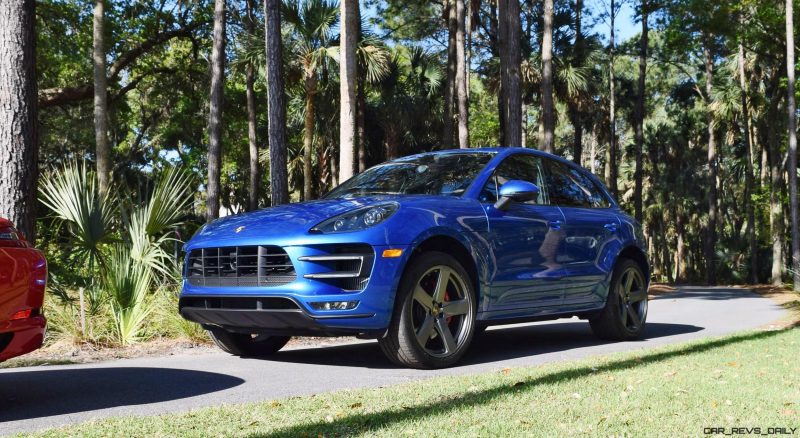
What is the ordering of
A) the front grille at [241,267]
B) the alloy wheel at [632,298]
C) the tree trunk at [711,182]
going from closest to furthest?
the front grille at [241,267] < the alloy wheel at [632,298] < the tree trunk at [711,182]

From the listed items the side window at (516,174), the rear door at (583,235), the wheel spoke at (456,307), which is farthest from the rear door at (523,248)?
the wheel spoke at (456,307)

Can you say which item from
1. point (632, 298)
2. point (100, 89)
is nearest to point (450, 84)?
point (100, 89)

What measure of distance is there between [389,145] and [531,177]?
74.0 feet

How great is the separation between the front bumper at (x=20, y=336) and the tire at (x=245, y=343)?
257 centimetres

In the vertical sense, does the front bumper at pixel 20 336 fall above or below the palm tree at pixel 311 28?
below

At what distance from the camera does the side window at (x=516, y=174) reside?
7.23 meters

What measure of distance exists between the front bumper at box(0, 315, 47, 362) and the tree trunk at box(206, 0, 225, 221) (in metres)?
16.7

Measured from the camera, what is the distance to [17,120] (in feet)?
28.8

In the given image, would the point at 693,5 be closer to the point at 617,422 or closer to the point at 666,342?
the point at 666,342

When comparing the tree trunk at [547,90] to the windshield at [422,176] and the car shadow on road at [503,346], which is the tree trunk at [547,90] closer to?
the car shadow on road at [503,346]

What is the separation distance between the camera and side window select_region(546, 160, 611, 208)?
817 centimetres

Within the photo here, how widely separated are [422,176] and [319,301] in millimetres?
1945

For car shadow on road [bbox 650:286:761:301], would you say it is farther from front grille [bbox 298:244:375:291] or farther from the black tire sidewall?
front grille [bbox 298:244:375:291]

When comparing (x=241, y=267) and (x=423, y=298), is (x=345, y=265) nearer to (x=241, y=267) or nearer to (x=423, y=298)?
(x=423, y=298)
